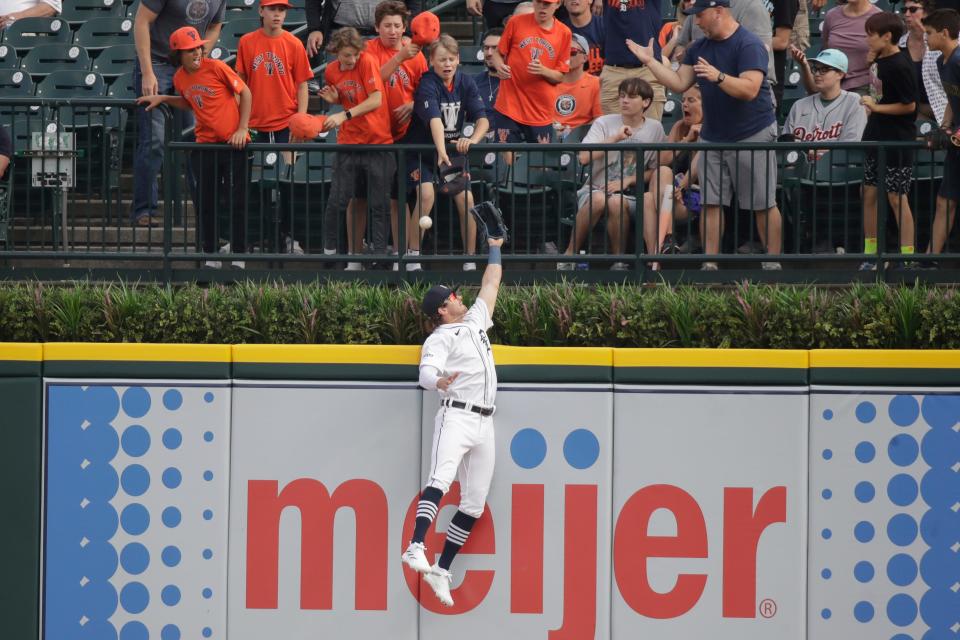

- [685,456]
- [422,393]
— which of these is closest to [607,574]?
[685,456]

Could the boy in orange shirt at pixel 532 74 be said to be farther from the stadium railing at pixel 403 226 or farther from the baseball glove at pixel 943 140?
the baseball glove at pixel 943 140

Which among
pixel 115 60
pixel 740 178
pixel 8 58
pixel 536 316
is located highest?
pixel 8 58

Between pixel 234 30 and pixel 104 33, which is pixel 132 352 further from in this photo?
pixel 104 33

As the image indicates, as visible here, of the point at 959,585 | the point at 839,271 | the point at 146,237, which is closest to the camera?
the point at 959,585

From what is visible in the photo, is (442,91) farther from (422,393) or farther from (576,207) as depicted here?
(422,393)

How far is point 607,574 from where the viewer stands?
8.86 m

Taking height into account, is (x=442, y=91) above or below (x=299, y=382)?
above

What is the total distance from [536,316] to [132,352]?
2587 mm

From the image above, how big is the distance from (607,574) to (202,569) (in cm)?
256

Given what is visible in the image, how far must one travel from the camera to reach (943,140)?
998cm

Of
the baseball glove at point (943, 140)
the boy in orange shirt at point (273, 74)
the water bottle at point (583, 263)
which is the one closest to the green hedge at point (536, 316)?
the water bottle at point (583, 263)

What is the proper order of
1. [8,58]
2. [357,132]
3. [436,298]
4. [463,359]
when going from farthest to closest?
1. [8,58]
2. [357,132]
3. [436,298]
4. [463,359]

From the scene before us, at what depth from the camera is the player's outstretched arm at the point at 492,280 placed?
891 cm

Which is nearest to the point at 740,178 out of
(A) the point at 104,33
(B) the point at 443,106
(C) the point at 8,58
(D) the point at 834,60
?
(D) the point at 834,60
